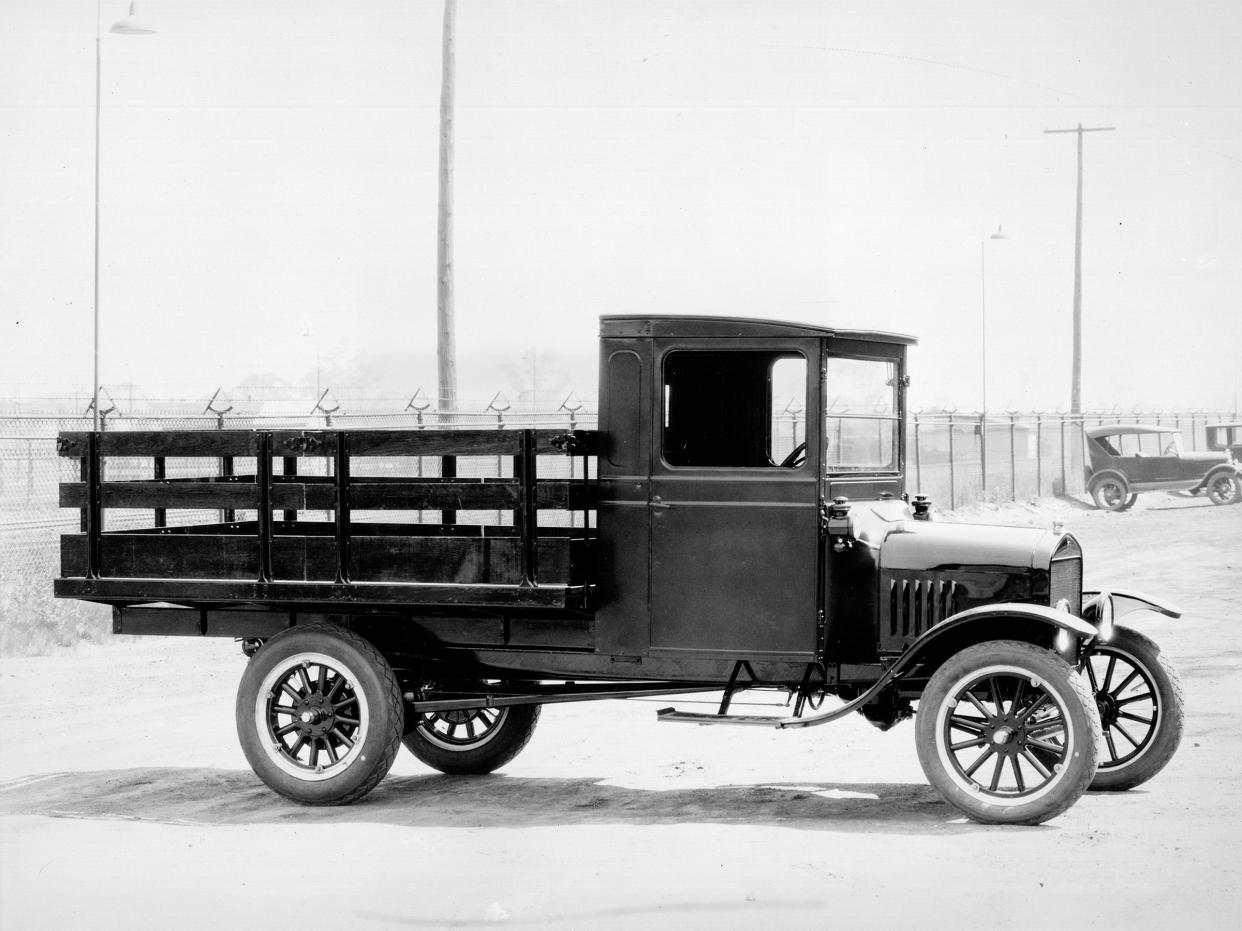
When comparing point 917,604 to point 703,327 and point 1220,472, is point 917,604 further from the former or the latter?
point 1220,472

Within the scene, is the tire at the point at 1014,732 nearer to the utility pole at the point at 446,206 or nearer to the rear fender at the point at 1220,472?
the utility pole at the point at 446,206

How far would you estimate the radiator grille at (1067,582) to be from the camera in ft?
22.4

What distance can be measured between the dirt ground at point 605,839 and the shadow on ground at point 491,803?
24 mm

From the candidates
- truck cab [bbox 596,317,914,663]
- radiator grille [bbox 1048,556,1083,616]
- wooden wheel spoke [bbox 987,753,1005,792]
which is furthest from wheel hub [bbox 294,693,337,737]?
radiator grille [bbox 1048,556,1083,616]


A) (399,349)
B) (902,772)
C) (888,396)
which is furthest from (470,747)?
(399,349)

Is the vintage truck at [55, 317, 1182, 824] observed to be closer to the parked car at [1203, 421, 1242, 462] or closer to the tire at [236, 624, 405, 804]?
the tire at [236, 624, 405, 804]

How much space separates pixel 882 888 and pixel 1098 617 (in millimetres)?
2531

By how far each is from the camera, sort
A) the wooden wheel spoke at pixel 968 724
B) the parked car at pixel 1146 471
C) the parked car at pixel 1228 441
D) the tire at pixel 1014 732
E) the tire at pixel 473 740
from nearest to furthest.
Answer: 1. the tire at pixel 1014 732
2. the wooden wheel spoke at pixel 968 724
3. the tire at pixel 473 740
4. the parked car at pixel 1146 471
5. the parked car at pixel 1228 441

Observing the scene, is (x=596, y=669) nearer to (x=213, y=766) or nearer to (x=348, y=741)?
(x=348, y=741)

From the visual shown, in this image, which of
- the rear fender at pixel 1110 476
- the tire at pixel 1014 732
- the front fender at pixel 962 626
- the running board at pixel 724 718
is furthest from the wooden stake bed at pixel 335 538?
the rear fender at pixel 1110 476

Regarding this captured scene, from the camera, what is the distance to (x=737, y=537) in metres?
6.88

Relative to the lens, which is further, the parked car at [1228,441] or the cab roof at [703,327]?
the parked car at [1228,441]

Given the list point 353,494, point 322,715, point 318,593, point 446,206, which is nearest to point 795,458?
point 353,494

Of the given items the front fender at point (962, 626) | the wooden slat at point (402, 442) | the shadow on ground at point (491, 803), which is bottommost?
the shadow on ground at point (491, 803)
